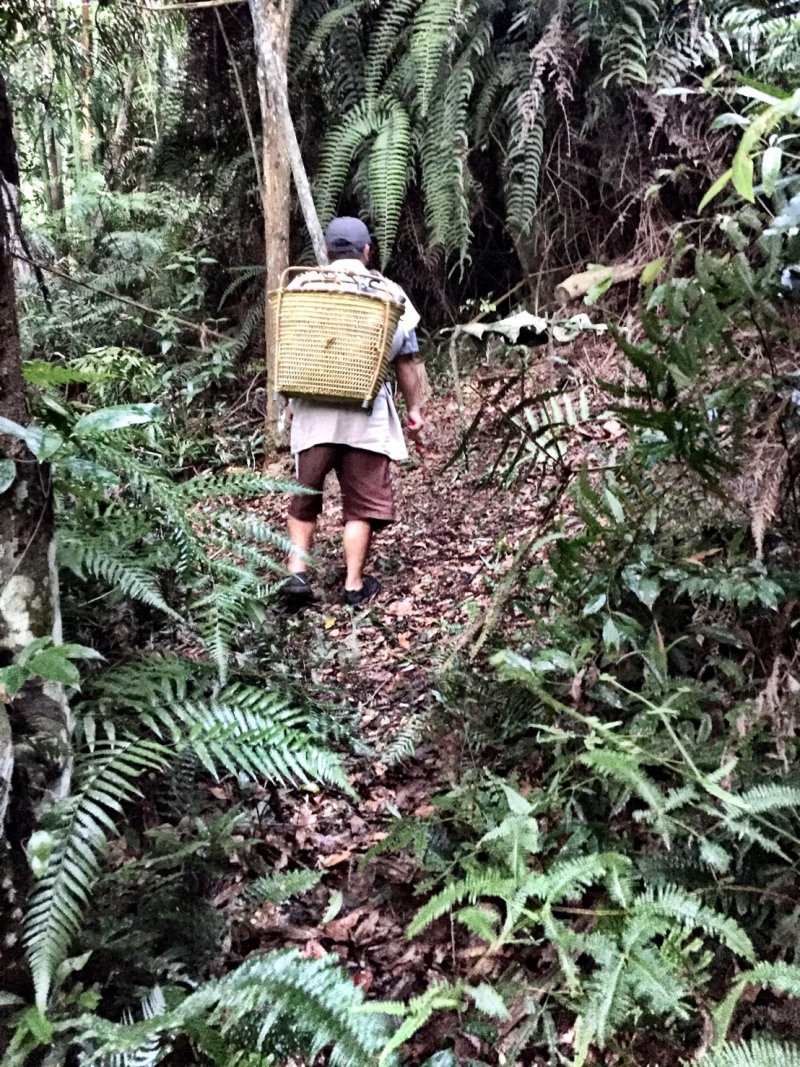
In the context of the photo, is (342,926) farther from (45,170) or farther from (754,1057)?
(45,170)

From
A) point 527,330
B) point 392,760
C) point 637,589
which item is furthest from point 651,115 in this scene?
point 392,760

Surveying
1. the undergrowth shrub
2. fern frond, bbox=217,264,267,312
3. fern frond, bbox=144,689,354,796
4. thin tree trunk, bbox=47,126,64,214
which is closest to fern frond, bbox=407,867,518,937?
the undergrowth shrub

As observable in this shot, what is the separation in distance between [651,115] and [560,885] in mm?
4644

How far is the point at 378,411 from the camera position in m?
3.44

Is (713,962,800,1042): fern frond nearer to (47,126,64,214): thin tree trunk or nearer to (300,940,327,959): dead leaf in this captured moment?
(300,940,327,959): dead leaf

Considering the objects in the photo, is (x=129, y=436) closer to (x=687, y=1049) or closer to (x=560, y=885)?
(x=560, y=885)

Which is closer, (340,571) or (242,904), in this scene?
(242,904)

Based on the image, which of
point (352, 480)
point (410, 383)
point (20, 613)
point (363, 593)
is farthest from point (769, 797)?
point (410, 383)

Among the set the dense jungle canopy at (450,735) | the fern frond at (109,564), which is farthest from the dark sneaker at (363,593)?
the fern frond at (109,564)

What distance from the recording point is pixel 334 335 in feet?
10.1

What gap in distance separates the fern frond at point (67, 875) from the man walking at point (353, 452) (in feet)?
5.77

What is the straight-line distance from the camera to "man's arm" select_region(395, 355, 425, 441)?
3.58 meters

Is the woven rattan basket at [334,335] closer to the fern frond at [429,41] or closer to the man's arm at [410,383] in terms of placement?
the man's arm at [410,383]

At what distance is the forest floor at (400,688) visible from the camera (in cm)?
187
